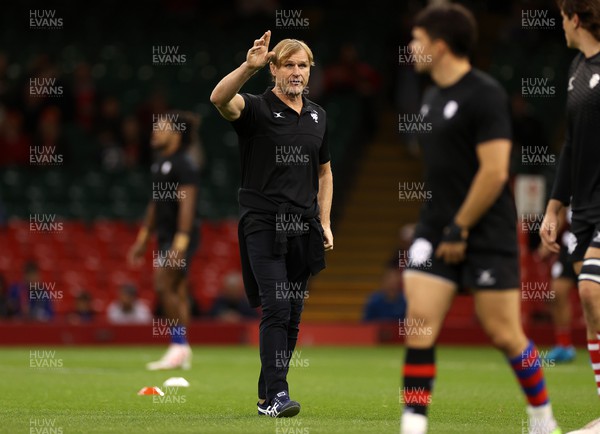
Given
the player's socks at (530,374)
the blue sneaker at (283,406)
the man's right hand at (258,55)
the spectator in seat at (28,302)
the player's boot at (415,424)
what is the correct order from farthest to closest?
the spectator in seat at (28,302)
the blue sneaker at (283,406)
the man's right hand at (258,55)
the player's socks at (530,374)
the player's boot at (415,424)

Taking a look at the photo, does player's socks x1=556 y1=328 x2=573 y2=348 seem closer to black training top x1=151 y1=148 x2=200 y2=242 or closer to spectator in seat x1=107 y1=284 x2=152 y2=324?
black training top x1=151 y1=148 x2=200 y2=242

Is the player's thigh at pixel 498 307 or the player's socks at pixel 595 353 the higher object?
the player's thigh at pixel 498 307

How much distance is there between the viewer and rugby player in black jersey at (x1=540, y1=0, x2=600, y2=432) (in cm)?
825

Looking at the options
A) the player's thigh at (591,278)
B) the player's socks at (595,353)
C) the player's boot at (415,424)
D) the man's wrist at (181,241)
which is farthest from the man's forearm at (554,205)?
the man's wrist at (181,241)

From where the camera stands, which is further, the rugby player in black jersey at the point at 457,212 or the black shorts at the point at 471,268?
the black shorts at the point at 471,268

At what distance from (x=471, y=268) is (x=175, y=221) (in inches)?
308

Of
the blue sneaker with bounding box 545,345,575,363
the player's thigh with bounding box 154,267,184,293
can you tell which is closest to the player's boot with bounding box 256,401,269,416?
the player's thigh with bounding box 154,267,184,293

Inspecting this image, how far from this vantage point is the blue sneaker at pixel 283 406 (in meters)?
9.03

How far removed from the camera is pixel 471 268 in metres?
7.01

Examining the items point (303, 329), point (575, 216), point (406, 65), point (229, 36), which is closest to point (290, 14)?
point (229, 36)

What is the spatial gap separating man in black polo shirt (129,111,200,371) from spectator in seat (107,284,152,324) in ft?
19.4

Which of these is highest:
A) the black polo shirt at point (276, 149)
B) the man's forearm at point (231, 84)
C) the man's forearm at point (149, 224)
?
the man's forearm at point (231, 84)

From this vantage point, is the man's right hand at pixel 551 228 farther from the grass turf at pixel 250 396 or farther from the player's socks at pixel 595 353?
the grass turf at pixel 250 396

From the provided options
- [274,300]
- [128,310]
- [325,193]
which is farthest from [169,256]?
[128,310]
